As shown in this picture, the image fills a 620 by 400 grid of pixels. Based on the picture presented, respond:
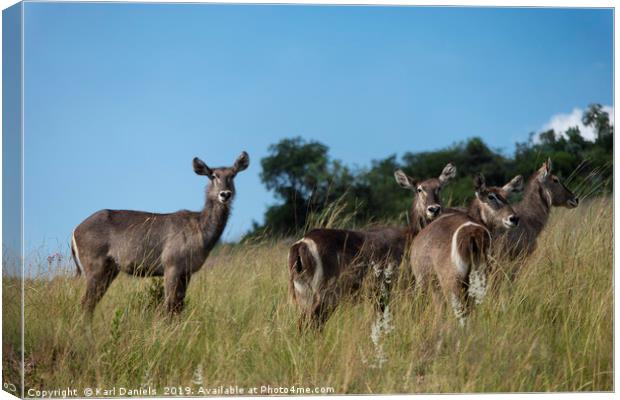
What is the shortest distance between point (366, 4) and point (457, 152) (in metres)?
10.6

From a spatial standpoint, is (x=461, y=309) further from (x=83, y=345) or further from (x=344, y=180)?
(x=344, y=180)

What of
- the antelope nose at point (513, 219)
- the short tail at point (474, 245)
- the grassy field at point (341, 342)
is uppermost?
the antelope nose at point (513, 219)

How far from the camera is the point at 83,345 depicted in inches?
329

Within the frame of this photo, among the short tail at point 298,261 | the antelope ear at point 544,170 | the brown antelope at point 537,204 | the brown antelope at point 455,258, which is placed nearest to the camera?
the brown antelope at point 455,258

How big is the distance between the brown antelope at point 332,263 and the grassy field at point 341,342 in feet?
0.61

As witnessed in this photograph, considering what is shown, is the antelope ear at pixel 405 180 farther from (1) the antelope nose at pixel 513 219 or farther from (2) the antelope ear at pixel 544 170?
(2) the antelope ear at pixel 544 170

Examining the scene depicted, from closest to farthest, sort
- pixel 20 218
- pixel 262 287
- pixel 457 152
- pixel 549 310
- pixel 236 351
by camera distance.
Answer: pixel 20 218, pixel 236 351, pixel 549 310, pixel 262 287, pixel 457 152

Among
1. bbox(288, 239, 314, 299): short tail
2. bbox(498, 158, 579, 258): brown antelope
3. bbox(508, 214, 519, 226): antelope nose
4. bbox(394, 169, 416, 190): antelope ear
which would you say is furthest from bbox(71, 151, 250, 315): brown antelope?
bbox(498, 158, 579, 258): brown antelope

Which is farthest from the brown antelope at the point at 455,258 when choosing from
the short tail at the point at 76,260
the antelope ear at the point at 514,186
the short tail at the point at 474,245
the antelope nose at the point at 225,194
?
the short tail at the point at 76,260

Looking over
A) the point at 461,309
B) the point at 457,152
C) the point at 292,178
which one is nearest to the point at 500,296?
the point at 461,309

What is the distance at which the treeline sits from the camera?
10.5 m

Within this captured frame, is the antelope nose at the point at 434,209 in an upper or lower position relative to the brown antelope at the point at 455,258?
upper

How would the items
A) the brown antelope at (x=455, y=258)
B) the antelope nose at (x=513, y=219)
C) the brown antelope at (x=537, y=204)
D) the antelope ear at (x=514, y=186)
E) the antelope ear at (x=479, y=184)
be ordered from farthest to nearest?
the brown antelope at (x=537, y=204) < the antelope ear at (x=514, y=186) < the antelope ear at (x=479, y=184) < the antelope nose at (x=513, y=219) < the brown antelope at (x=455, y=258)

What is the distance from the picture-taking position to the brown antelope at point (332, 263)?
30.6ft
